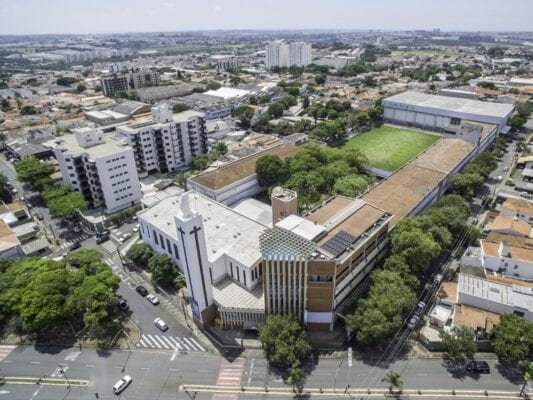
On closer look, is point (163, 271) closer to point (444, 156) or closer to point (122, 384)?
point (122, 384)

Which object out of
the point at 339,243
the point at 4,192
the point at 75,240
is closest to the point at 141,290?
the point at 75,240

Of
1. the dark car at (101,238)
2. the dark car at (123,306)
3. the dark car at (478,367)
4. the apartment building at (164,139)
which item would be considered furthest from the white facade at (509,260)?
the apartment building at (164,139)

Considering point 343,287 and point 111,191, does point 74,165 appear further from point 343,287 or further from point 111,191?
point 343,287

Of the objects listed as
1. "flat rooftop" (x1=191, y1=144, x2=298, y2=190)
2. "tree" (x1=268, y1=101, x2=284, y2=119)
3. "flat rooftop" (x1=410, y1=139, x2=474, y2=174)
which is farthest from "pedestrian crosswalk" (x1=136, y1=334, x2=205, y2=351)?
"tree" (x1=268, y1=101, x2=284, y2=119)

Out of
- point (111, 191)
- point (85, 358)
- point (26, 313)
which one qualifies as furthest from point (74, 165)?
point (85, 358)

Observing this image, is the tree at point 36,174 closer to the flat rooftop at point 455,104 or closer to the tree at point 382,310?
the tree at point 382,310

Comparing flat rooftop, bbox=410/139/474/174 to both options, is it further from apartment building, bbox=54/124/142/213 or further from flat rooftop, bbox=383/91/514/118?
apartment building, bbox=54/124/142/213
